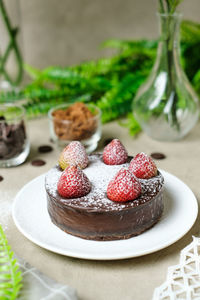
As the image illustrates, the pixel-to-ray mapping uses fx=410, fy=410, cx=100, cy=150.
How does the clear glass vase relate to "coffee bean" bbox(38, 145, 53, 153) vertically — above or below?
above

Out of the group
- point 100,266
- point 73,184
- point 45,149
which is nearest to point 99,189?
point 73,184

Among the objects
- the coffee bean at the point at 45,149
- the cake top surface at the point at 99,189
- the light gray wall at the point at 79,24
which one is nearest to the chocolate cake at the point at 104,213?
the cake top surface at the point at 99,189

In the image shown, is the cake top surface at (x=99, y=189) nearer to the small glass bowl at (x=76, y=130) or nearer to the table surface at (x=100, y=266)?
the table surface at (x=100, y=266)

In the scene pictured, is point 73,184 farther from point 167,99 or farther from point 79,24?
point 79,24

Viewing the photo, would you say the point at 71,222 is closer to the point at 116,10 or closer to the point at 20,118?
the point at 20,118

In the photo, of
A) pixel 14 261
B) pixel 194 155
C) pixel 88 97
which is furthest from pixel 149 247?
pixel 88 97

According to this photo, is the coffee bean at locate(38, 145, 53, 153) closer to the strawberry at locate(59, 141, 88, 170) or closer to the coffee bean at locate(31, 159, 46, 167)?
the coffee bean at locate(31, 159, 46, 167)

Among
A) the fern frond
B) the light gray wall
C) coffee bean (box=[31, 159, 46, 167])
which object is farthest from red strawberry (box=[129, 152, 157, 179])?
the light gray wall
